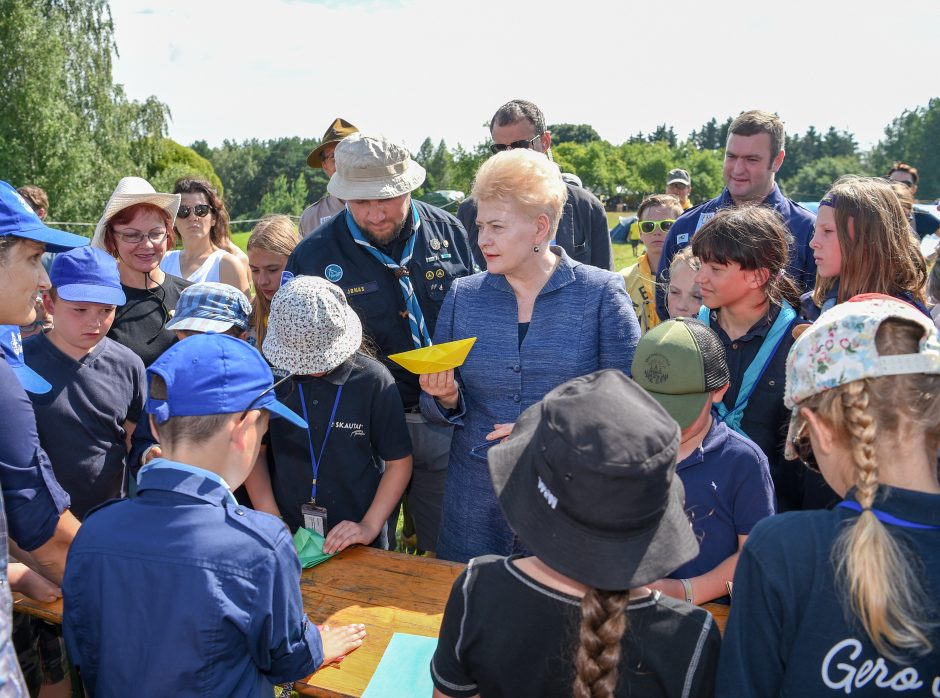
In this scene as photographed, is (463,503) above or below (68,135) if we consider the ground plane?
below

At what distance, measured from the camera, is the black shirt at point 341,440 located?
8.96 ft

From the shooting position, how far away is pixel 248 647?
5.56 feet

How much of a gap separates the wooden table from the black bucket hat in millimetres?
922

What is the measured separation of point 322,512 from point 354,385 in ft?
1.66

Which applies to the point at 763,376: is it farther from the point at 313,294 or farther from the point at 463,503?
the point at 313,294

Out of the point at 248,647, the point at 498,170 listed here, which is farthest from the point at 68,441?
the point at 498,170

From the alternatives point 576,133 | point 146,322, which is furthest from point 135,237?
point 576,133

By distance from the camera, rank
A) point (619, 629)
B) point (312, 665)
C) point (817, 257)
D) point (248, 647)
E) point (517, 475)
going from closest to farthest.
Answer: point (619, 629) < point (517, 475) < point (248, 647) < point (312, 665) < point (817, 257)

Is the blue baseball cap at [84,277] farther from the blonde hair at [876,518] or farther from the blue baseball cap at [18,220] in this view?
the blonde hair at [876,518]

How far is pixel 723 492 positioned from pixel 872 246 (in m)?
1.62

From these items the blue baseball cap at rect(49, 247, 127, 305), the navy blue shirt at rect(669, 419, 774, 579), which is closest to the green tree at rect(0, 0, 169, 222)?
the blue baseball cap at rect(49, 247, 127, 305)

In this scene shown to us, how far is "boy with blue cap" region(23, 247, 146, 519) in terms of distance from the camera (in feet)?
9.30

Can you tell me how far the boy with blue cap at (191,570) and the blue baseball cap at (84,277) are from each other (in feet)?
4.71

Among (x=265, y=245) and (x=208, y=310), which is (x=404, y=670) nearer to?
(x=208, y=310)
